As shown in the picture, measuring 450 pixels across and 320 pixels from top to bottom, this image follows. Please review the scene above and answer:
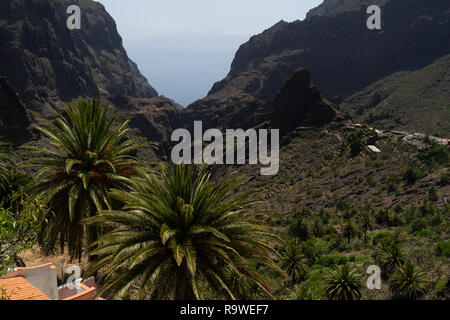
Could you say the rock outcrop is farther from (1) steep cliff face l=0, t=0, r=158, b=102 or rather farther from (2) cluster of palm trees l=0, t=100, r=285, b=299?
(1) steep cliff face l=0, t=0, r=158, b=102

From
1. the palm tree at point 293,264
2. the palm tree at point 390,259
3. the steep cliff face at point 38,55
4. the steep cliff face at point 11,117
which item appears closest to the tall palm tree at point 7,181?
the palm tree at point 293,264

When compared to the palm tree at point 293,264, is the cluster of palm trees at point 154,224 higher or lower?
higher

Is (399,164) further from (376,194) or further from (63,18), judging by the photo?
(63,18)

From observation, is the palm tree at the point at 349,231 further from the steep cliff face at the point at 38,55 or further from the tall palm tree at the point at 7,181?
the steep cliff face at the point at 38,55

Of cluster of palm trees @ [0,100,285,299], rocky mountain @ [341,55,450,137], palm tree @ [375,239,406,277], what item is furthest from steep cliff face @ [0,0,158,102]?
cluster of palm trees @ [0,100,285,299]

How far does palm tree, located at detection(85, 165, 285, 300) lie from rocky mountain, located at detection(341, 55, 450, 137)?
11982 cm

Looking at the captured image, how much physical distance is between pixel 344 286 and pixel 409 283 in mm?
4583

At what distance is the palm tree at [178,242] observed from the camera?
8.48 meters

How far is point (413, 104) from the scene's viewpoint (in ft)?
425

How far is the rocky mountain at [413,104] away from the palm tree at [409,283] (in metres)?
103

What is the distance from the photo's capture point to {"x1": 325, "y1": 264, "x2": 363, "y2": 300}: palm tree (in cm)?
2462

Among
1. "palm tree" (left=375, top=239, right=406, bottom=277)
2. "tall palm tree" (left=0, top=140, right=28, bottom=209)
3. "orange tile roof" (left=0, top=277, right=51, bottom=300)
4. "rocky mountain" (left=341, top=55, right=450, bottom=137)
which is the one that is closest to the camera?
"orange tile roof" (left=0, top=277, right=51, bottom=300)

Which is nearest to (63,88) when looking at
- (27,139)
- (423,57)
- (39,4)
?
(39,4)

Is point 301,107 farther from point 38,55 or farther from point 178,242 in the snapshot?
point 38,55
